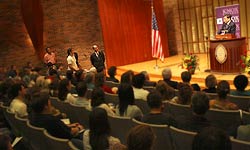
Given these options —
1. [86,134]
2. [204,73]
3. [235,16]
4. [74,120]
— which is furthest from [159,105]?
[235,16]

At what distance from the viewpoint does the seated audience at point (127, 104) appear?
3.71m

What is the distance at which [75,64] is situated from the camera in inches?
416

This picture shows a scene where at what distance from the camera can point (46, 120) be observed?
351cm

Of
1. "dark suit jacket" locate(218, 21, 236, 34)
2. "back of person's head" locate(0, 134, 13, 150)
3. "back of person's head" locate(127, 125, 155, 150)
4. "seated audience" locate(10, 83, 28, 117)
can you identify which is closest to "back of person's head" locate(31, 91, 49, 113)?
"seated audience" locate(10, 83, 28, 117)

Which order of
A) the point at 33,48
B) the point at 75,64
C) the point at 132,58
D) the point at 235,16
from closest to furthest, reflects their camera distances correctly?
the point at 235,16 → the point at 75,64 → the point at 33,48 → the point at 132,58

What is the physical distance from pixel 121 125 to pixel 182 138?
917 millimetres

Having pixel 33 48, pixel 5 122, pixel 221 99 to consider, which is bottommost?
pixel 5 122

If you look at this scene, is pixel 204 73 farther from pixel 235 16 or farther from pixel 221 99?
pixel 221 99

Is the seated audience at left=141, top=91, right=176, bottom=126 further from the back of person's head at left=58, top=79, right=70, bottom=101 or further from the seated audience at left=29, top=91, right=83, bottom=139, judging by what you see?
the back of person's head at left=58, top=79, right=70, bottom=101

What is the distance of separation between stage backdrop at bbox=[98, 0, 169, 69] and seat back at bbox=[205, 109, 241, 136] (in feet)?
29.8

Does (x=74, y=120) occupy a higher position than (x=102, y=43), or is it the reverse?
(x=102, y=43)

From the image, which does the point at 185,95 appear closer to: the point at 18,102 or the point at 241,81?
the point at 241,81

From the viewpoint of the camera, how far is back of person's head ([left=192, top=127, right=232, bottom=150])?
67.4 inches

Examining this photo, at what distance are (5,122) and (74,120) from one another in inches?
44.5
